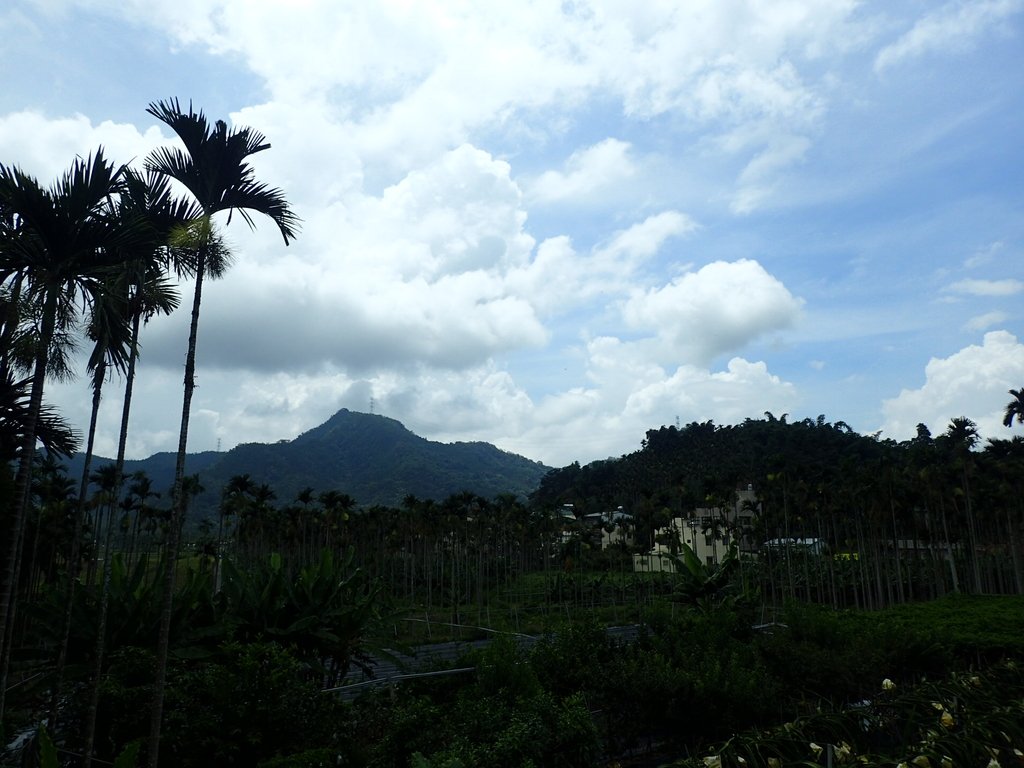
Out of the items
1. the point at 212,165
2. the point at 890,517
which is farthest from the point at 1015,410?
the point at 212,165

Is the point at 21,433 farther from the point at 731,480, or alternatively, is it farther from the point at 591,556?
the point at 591,556

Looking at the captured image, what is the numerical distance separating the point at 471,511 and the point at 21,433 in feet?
176

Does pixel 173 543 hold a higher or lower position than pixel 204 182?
A: lower

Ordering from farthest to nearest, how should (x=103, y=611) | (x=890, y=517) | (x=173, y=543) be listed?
1. (x=890, y=517)
2. (x=103, y=611)
3. (x=173, y=543)

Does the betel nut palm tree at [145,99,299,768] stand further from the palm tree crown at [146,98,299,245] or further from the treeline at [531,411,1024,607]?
the treeline at [531,411,1024,607]

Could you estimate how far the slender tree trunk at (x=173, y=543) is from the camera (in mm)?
9500

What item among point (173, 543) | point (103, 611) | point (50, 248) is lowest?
point (103, 611)

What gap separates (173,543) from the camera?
10.4 meters

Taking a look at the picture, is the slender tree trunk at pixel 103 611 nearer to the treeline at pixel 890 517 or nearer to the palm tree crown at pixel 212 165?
the palm tree crown at pixel 212 165

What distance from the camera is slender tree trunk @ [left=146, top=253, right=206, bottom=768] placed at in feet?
31.2

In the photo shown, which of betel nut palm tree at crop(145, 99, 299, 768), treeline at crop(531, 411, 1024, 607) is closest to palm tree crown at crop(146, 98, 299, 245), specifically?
betel nut palm tree at crop(145, 99, 299, 768)

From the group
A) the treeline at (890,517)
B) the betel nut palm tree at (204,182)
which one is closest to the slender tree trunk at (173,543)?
the betel nut palm tree at (204,182)

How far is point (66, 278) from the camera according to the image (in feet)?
35.1

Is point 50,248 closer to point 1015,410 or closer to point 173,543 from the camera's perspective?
point 173,543
